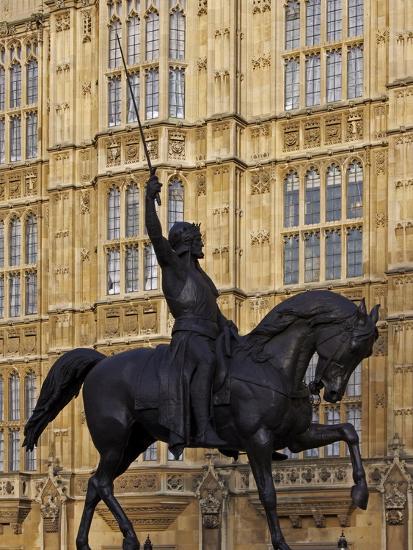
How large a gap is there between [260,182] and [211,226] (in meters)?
1.50

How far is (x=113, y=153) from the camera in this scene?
31641mm

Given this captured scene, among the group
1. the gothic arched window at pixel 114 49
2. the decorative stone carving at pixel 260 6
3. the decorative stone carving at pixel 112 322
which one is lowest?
the decorative stone carving at pixel 112 322

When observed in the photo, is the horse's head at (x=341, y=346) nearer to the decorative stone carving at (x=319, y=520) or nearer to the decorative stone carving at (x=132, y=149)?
the decorative stone carving at (x=319, y=520)

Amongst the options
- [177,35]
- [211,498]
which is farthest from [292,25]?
[211,498]

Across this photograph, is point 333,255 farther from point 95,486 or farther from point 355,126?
point 95,486

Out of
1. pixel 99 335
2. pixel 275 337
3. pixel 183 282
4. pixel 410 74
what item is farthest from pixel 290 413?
pixel 99 335

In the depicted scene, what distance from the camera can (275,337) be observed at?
1117 cm

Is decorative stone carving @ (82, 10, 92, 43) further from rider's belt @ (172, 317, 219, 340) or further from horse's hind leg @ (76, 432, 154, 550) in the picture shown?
rider's belt @ (172, 317, 219, 340)

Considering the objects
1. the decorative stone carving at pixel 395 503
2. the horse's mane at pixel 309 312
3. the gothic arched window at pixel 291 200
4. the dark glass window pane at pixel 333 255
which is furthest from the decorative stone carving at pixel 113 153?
the horse's mane at pixel 309 312

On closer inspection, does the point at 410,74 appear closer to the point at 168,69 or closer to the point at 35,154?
the point at 168,69

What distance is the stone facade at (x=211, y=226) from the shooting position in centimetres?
2820

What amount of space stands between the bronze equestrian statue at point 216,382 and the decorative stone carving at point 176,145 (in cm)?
1901

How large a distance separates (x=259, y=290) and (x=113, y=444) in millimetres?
18656

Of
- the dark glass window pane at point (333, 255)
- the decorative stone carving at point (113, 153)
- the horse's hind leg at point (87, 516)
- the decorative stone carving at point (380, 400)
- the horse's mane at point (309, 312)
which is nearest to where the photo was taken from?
the horse's mane at point (309, 312)
